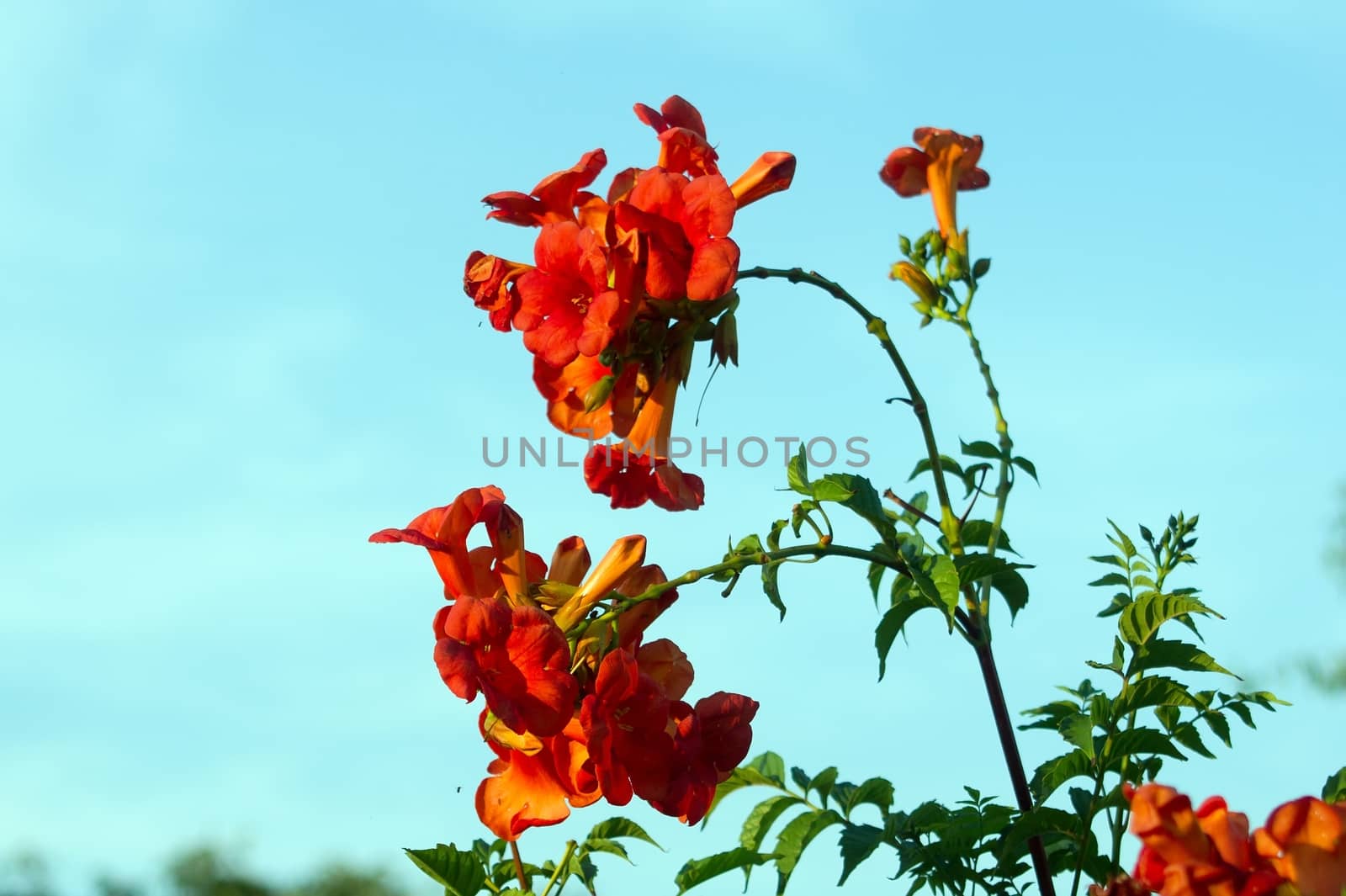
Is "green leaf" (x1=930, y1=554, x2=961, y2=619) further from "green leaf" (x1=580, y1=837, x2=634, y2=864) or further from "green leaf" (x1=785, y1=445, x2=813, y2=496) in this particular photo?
"green leaf" (x1=580, y1=837, x2=634, y2=864)

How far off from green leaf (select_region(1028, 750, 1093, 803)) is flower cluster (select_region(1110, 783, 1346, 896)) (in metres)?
0.95

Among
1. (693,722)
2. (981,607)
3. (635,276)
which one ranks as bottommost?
(693,722)

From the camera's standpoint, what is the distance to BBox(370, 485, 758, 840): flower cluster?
2.24 m

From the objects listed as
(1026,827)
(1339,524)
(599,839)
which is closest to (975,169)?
(1026,827)

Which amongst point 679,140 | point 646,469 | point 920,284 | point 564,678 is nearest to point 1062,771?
point 646,469

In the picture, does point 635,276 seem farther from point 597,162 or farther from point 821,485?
point 821,485

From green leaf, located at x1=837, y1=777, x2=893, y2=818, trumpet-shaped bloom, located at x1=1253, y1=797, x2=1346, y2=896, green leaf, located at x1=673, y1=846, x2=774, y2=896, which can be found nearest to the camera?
trumpet-shaped bloom, located at x1=1253, y1=797, x2=1346, y2=896

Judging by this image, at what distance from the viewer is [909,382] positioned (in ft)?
10.6

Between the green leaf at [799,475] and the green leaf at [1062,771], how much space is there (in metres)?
0.85

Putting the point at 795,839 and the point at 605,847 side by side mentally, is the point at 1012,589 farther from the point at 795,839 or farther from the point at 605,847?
the point at 605,847

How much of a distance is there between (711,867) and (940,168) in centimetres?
231

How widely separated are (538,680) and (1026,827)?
4.01ft

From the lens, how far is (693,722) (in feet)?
7.93

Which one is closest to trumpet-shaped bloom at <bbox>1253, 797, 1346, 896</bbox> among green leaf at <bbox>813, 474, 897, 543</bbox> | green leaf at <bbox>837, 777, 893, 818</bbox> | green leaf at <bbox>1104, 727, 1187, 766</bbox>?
green leaf at <bbox>1104, 727, 1187, 766</bbox>
